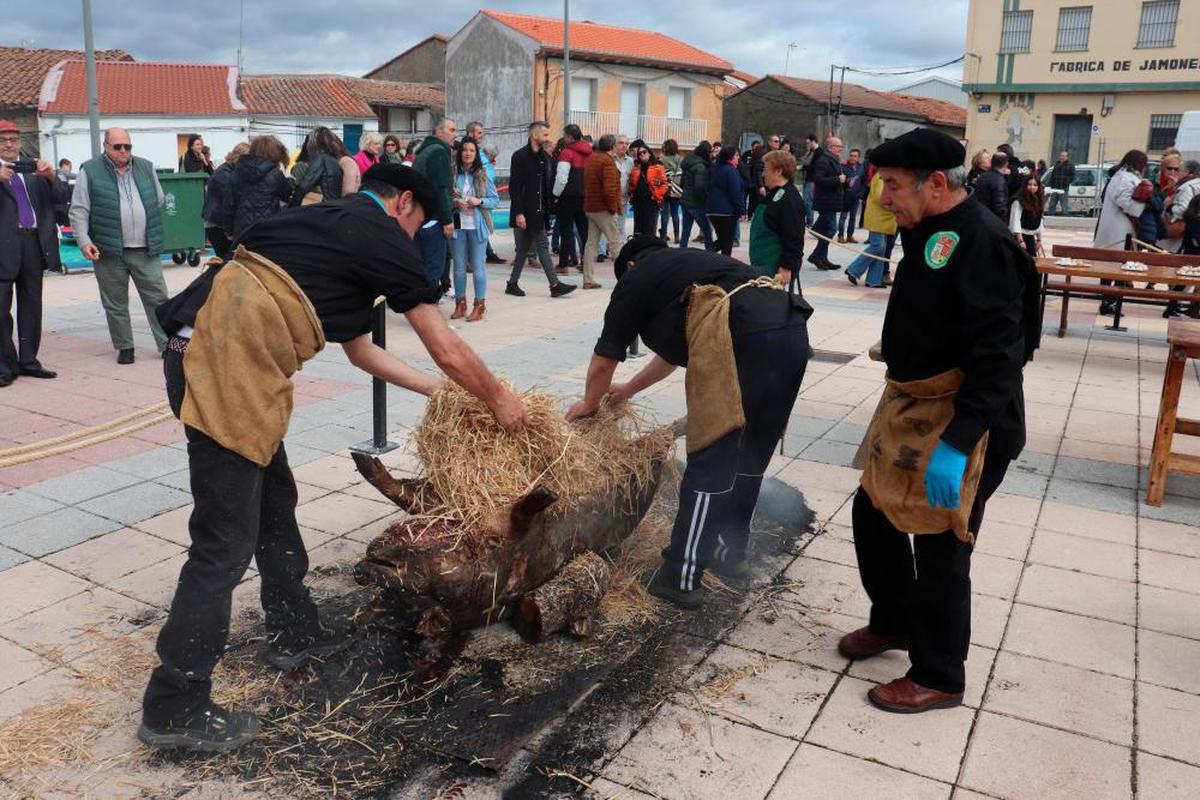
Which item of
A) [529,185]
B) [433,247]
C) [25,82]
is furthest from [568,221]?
[25,82]

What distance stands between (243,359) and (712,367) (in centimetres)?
173

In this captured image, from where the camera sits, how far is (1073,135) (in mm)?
39531

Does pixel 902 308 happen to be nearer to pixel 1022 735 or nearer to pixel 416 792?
pixel 1022 735

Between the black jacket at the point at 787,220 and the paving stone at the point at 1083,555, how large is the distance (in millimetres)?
3504

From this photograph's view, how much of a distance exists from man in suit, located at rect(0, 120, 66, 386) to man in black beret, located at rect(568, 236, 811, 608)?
5571 millimetres

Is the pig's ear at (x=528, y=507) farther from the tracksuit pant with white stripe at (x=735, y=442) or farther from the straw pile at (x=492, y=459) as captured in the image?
the tracksuit pant with white stripe at (x=735, y=442)

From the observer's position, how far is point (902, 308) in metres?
3.13

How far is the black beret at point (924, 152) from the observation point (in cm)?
292

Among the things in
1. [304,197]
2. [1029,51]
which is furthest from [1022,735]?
[1029,51]

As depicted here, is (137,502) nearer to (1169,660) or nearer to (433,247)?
(1169,660)

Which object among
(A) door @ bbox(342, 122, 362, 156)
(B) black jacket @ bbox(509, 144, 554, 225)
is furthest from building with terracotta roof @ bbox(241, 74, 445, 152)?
(B) black jacket @ bbox(509, 144, 554, 225)

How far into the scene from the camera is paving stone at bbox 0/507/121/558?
14.6ft

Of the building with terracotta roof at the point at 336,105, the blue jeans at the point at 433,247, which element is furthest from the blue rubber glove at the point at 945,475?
the building with terracotta roof at the point at 336,105

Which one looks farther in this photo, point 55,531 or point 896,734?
point 55,531
